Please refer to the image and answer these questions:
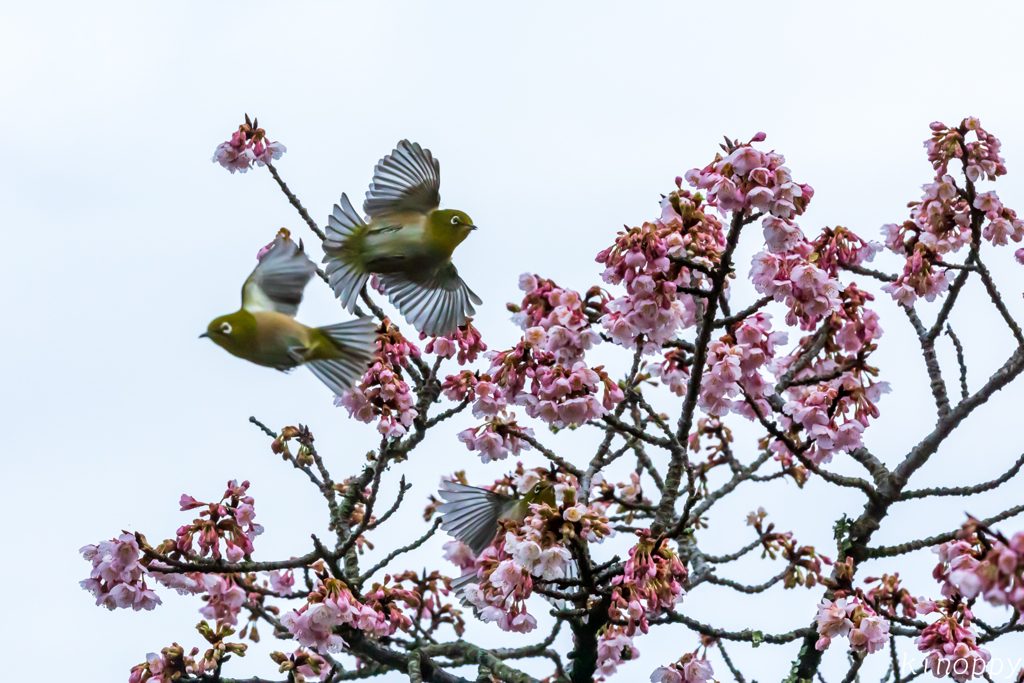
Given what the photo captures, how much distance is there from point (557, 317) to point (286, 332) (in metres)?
1.57

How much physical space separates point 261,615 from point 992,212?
479 centimetres

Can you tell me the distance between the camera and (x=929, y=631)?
3891mm

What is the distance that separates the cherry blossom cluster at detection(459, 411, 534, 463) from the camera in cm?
420

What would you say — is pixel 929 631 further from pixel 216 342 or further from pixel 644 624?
pixel 216 342

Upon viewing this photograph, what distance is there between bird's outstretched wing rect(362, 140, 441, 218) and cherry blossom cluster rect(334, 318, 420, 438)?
872 millimetres

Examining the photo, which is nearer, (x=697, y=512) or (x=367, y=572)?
(x=367, y=572)

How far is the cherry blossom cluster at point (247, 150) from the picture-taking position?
5.51 meters

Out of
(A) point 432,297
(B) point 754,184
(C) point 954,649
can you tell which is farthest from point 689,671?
(B) point 754,184

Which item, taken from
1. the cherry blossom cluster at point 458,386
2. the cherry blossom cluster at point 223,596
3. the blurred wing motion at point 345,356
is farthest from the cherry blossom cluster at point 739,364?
the cherry blossom cluster at point 223,596

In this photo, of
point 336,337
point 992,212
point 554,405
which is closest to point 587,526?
point 554,405

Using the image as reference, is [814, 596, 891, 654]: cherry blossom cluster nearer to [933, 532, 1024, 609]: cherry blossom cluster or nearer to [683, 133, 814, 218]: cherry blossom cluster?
[683, 133, 814, 218]: cherry blossom cluster

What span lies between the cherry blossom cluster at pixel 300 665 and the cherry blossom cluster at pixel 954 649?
9.29ft

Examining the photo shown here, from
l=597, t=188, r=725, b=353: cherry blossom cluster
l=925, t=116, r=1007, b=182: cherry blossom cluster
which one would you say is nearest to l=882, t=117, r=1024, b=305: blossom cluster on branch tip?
l=925, t=116, r=1007, b=182: cherry blossom cluster

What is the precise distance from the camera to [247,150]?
5.55 metres
